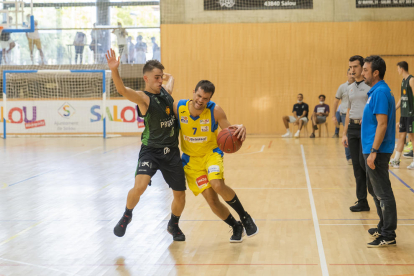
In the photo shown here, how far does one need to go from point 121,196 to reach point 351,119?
339 cm

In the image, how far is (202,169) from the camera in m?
4.60

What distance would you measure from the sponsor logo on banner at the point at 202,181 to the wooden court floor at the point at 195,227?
0.57 metres

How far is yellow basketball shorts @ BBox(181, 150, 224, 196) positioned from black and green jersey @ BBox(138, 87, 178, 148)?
0.25 m

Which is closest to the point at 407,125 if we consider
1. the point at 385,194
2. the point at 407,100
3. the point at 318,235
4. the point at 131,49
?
the point at 407,100

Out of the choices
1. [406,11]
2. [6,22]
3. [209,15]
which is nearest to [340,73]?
[406,11]

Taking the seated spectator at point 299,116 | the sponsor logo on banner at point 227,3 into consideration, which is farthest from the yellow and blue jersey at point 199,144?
the sponsor logo on banner at point 227,3

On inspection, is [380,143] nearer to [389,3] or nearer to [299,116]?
[299,116]

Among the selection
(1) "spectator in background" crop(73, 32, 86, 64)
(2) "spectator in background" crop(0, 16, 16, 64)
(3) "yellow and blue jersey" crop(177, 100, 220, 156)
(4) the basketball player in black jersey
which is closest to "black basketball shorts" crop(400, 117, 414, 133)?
(3) "yellow and blue jersey" crop(177, 100, 220, 156)

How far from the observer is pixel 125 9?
19781mm

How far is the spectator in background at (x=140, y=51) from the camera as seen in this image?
64.2 ft

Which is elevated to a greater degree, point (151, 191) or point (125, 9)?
point (125, 9)

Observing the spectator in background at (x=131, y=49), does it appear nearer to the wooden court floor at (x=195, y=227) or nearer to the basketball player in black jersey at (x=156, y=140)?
the wooden court floor at (x=195, y=227)

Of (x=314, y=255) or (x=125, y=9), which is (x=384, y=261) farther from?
(x=125, y=9)

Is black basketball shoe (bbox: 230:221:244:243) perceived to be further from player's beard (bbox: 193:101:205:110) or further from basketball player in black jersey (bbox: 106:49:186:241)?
player's beard (bbox: 193:101:205:110)
